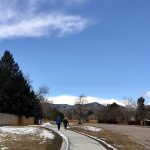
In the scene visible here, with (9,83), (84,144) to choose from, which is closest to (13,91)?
(9,83)

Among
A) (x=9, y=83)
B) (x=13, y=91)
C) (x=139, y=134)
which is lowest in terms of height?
(x=139, y=134)

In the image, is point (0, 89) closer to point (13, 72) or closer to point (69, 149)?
point (13, 72)

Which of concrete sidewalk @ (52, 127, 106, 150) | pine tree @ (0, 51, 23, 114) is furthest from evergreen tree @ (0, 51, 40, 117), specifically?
concrete sidewalk @ (52, 127, 106, 150)

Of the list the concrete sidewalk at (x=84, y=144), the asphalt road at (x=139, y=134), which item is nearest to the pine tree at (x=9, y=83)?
the asphalt road at (x=139, y=134)

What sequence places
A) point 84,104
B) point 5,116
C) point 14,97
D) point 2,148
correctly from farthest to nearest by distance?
point 84,104 → point 14,97 → point 5,116 → point 2,148

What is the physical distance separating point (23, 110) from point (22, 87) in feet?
15.1

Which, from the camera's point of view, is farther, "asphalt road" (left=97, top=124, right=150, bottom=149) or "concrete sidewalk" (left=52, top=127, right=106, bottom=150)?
"asphalt road" (left=97, top=124, right=150, bottom=149)

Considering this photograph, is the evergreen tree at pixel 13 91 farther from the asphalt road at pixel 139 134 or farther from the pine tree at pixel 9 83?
the asphalt road at pixel 139 134

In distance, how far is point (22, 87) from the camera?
93375mm

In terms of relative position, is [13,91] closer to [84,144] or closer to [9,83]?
[9,83]

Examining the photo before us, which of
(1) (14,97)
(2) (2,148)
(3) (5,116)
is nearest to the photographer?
(2) (2,148)

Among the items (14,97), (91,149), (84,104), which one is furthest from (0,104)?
(84,104)

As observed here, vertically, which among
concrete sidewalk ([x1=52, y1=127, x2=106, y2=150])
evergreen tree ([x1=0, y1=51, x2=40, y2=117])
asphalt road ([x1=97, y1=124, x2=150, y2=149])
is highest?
evergreen tree ([x1=0, y1=51, x2=40, y2=117])

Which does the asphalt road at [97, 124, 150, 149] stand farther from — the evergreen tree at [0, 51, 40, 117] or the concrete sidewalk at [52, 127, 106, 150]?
the evergreen tree at [0, 51, 40, 117]
